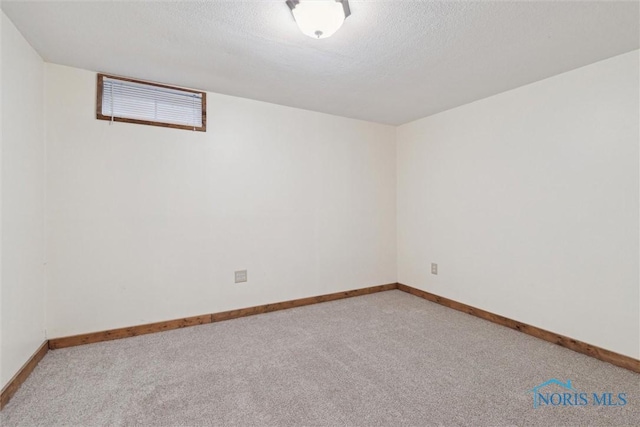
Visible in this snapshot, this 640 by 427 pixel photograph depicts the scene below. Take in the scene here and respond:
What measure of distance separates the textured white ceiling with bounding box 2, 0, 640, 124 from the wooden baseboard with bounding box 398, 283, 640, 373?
2.18 m

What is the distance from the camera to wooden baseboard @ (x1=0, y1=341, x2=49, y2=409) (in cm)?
171

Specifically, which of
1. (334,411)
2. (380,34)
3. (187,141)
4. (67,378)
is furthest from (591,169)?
(67,378)

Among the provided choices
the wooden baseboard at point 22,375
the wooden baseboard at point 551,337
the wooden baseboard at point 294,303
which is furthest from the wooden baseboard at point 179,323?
the wooden baseboard at point 551,337

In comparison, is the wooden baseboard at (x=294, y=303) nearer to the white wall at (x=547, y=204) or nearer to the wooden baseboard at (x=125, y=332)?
the wooden baseboard at (x=125, y=332)

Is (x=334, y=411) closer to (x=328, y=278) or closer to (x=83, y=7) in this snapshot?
(x=328, y=278)

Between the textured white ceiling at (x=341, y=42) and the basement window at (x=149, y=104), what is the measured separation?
0.36 feet

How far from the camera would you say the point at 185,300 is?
2871mm

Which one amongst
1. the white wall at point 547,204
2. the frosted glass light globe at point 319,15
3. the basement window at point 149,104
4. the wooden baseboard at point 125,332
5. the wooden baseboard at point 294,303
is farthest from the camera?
the wooden baseboard at point 294,303

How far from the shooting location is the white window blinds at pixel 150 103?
101 inches

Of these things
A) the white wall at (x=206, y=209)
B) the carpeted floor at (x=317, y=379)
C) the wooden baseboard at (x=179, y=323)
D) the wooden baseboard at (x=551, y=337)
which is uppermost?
the white wall at (x=206, y=209)

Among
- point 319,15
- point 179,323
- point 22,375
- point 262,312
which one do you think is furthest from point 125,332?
point 319,15

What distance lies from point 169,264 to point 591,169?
3.63 m

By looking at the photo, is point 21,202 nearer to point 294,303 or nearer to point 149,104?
point 149,104

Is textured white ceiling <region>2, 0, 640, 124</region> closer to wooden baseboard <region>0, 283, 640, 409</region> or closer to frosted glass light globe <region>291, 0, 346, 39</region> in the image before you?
frosted glass light globe <region>291, 0, 346, 39</region>
